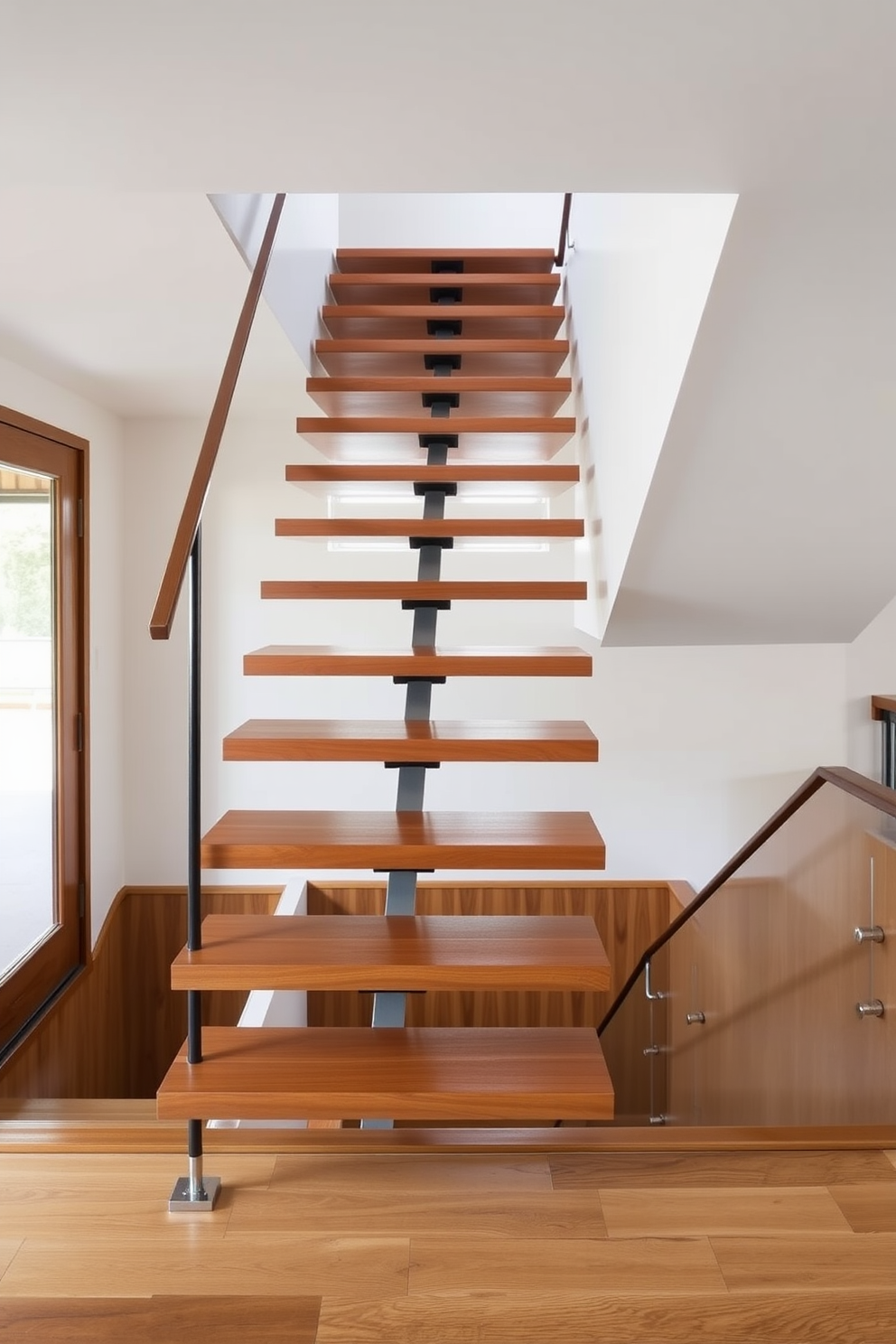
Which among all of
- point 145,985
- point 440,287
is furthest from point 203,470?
point 145,985

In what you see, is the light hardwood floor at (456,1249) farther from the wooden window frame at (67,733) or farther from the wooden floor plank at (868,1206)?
the wooden window frame at (67,733)

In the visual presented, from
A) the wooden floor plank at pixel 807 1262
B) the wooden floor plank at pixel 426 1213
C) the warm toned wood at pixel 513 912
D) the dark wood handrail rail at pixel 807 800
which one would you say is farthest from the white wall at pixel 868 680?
the wooden floor plank at pixel 426 1213

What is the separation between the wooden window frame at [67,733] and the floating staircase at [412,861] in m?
1.27

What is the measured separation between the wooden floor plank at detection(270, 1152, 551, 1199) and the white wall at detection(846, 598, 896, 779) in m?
3.54

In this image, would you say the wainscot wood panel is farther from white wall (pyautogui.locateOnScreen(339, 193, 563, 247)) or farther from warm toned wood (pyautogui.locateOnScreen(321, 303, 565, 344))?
white wall (pyautogui.locateOnScreen(339, 193, 563, 247))

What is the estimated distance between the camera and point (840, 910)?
2.51 m

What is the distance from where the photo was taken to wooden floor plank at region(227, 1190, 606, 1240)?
6.45 ft

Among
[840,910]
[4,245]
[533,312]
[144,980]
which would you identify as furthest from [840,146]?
[144,980]

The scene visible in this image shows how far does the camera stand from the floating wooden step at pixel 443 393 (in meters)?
3.70

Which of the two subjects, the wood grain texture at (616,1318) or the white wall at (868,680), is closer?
the wood grain texture at (616,1318)

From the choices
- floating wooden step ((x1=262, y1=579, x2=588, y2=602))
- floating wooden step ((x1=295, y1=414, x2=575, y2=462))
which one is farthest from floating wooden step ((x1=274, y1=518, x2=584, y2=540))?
floating wooden step ((x1=295, y1=414, x2=575, y2=462))

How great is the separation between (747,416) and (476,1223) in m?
2.03

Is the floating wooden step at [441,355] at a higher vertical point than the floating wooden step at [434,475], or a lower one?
higher

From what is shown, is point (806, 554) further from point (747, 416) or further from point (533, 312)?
point (533, 312)
